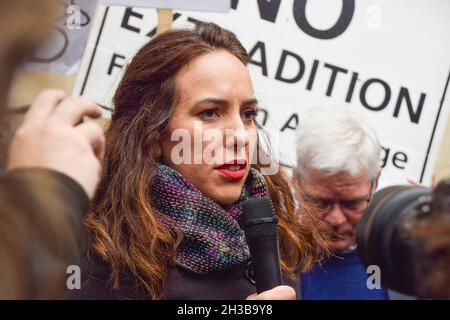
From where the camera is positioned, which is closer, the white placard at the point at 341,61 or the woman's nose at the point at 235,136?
the woman's nose at the point at 235,136

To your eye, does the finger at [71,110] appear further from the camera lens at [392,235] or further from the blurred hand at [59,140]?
the camera lens at [392,235]

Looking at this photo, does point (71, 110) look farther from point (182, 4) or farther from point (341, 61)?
point (341, 61)

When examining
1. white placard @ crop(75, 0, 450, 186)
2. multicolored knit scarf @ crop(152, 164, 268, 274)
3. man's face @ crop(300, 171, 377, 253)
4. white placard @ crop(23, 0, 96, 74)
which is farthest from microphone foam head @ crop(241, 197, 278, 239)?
white placard @ crop(23, 0, 96, 74)

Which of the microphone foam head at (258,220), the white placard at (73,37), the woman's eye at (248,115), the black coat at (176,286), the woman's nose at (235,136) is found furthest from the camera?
the white placard at (73,37)

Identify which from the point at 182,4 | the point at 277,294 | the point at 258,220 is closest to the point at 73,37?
the point at 182,4

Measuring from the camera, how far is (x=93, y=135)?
1143 millimetres

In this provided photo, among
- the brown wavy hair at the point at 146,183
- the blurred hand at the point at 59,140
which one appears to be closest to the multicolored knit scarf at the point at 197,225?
the brown wavy hair at the point at 146,183

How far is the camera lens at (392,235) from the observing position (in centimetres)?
115

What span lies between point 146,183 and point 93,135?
3.33 ft

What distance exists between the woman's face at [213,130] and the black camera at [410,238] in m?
0.84

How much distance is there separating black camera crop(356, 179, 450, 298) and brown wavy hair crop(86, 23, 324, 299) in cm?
86

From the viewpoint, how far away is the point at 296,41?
3.10 metres
